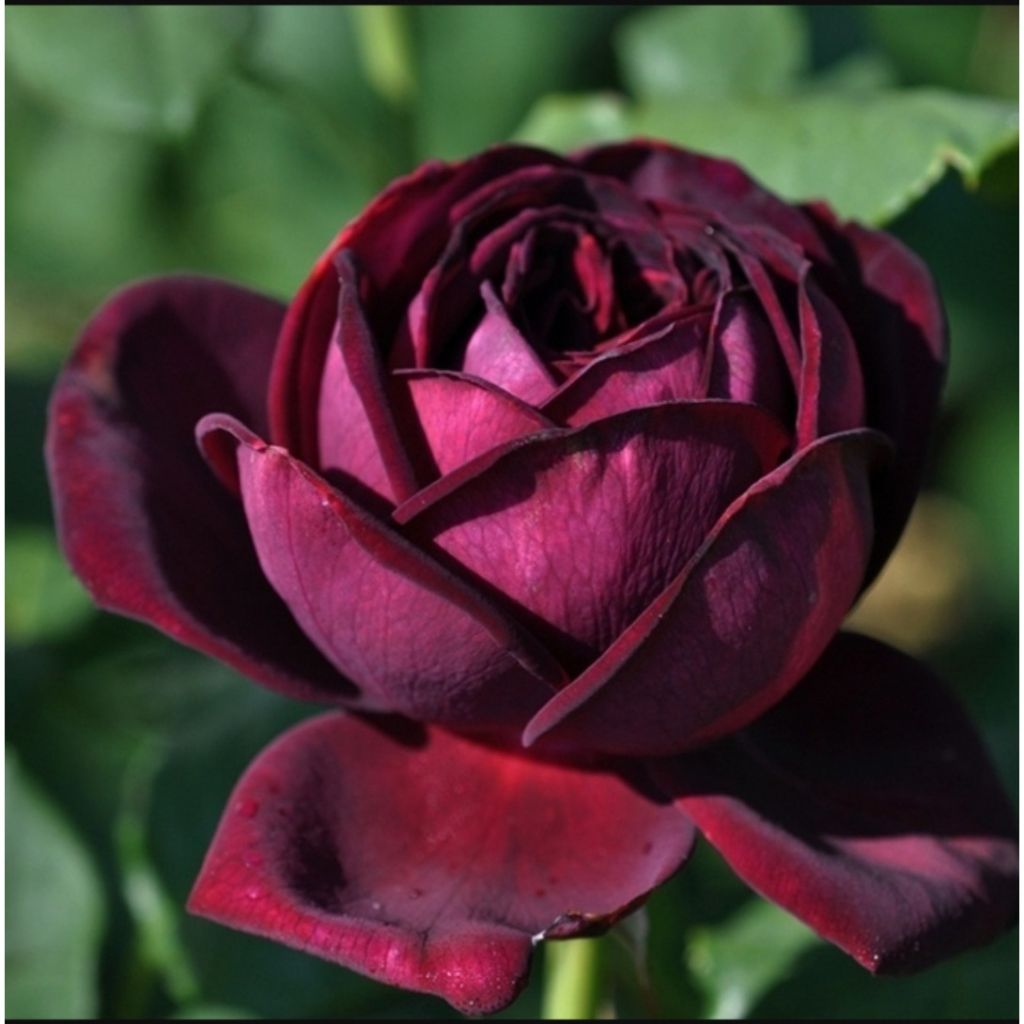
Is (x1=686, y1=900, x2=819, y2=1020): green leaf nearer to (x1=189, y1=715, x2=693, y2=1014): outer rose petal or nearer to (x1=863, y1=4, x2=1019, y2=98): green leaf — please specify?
(x1=189, y1=715, x2=693, y2=1014): outer rose petal

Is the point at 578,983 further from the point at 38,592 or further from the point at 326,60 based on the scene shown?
the point at 326,60

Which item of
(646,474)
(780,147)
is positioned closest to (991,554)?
(780,147)

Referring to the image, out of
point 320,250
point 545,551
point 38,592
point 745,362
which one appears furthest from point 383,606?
point 320,250

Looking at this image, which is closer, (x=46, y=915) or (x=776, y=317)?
(x=776, y=317)

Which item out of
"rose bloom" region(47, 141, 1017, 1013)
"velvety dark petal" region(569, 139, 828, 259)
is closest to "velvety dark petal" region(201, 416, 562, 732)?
"rose bloom" region(47, 141, 1017, 1013)

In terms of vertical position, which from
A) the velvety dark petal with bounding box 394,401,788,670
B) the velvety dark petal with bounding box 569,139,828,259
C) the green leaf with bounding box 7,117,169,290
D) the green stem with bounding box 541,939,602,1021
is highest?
the velvety dark petal with bounding box 569,139,828,259

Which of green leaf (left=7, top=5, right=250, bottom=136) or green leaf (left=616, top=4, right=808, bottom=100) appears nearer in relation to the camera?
green leaf (left=7, top=5, right=250, bottom=136)

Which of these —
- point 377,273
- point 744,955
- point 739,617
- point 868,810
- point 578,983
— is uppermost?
point 377,273
